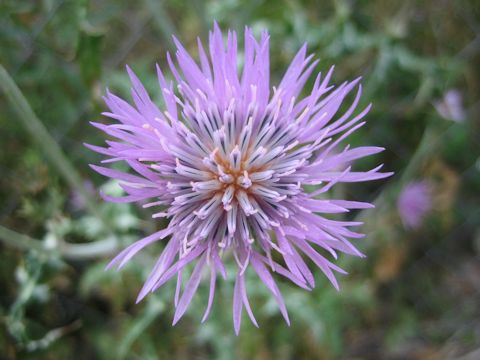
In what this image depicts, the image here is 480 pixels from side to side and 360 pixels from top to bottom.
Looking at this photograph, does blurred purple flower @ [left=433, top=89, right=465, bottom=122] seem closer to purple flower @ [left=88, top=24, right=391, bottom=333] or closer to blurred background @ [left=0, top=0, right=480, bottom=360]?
blurred background @ [left=0, top=0, right=480, bottom=360]

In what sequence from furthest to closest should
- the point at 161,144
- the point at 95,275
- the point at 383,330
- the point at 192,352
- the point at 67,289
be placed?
1. the point at 383,330
2. the point at 192,352
3. the point at 67,289
4. the point at 95,275
5. the point at 161,144

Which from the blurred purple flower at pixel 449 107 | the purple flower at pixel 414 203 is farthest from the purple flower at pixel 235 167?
the purple flower at pixel 414 203

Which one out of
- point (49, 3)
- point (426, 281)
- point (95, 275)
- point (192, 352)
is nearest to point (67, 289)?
point (95, 275)

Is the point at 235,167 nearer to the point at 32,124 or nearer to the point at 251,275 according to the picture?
the point at 32,124

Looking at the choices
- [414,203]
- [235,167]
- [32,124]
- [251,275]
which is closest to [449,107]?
[414,203]

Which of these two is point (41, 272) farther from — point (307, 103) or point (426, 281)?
point (426, 281)

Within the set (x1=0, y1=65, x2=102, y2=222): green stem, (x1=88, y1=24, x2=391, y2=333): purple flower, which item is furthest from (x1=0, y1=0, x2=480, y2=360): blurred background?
(x1=88, y1=24, x2=391, y2=333): purple flower
